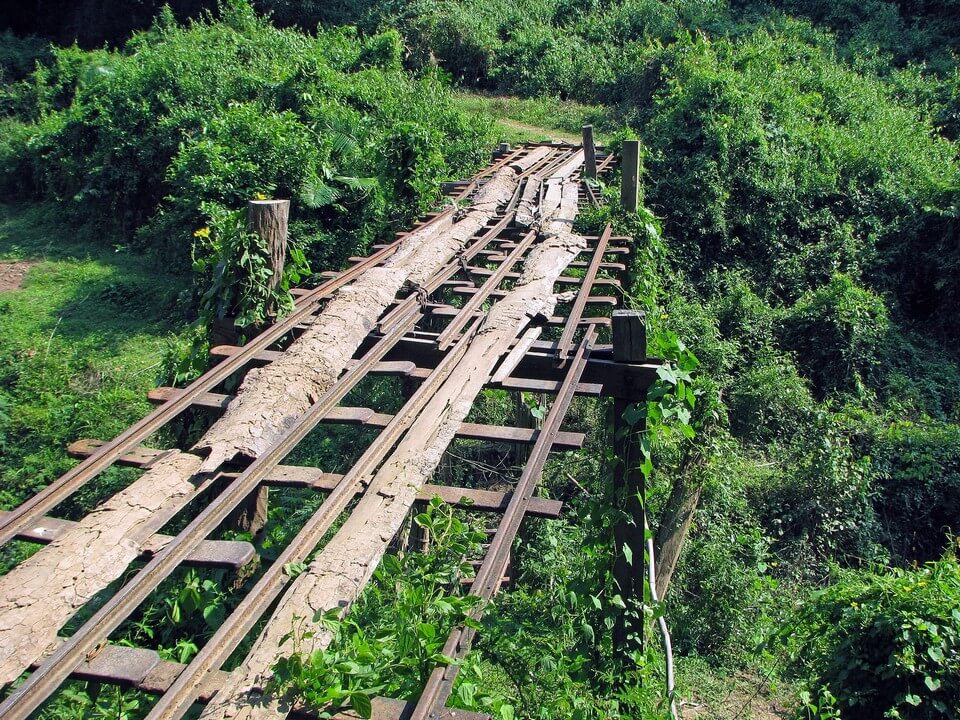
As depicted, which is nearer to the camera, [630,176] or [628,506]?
[628,506]

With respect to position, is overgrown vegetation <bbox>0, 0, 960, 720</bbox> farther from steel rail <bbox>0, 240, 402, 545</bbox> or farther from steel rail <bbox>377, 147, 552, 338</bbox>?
steel rail <bbox>377, 147, 552, 338</bbox>

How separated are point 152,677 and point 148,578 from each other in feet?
1.35

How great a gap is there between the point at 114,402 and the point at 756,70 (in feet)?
48.4

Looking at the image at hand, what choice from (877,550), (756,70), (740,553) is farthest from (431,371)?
(756,70)

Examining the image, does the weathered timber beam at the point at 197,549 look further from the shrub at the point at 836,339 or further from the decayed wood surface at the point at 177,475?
the shrub at the point at 836,339

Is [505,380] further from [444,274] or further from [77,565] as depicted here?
[77,565]

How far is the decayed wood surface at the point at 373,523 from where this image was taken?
2.85 metres

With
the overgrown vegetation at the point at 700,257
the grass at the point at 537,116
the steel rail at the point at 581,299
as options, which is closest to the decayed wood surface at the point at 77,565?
the overgrown vegetation at the point at 700,257

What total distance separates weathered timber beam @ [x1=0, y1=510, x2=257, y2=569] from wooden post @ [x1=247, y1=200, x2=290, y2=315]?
2418 mm

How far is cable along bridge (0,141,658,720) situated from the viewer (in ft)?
9.57

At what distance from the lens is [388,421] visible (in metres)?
4.57

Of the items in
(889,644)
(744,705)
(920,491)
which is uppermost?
(889,644)

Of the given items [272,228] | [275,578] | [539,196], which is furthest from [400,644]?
[539,196]

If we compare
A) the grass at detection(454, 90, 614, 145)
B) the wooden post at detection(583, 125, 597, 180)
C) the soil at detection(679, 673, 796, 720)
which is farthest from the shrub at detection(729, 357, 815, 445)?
the grass at detection(454, 90, 614, 145)
